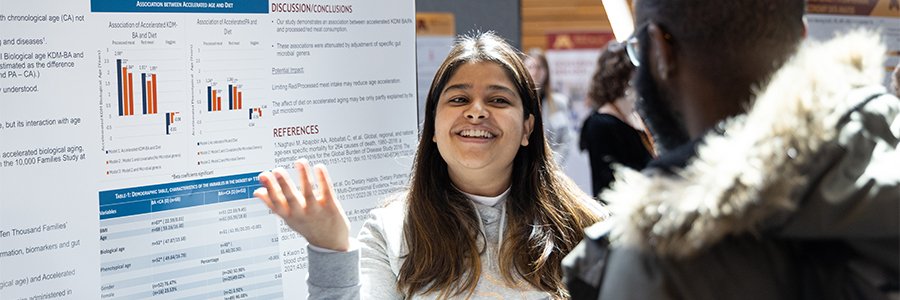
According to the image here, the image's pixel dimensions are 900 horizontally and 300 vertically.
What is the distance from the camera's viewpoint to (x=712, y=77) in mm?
1041

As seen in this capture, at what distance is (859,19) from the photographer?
3.28m

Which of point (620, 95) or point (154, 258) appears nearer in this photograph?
point (154, 258)

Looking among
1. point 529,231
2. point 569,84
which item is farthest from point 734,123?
point 569,84

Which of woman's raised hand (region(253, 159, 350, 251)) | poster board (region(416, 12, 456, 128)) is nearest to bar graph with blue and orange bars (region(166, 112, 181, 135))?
woman's raised hand (region(253, 159, 350, 251))

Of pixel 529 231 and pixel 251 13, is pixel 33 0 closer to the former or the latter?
pixel 251 13

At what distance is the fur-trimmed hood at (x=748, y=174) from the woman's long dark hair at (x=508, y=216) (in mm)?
998

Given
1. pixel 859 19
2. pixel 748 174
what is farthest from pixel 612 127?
pixel 748 174

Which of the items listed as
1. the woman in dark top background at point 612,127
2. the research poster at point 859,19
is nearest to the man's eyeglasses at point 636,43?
the research poster at point 859,19

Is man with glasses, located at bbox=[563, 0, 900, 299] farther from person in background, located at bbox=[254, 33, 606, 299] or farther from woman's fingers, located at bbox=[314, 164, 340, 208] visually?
person in background, located at bbox=[254, 33, 606, 299]

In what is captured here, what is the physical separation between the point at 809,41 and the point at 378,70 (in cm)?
147

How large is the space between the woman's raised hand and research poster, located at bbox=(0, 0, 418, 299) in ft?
1.86

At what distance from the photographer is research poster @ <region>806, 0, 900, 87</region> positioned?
307 centimetres

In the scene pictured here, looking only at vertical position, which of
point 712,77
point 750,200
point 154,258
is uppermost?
point 712,77

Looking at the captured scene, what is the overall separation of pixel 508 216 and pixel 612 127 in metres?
1.94
